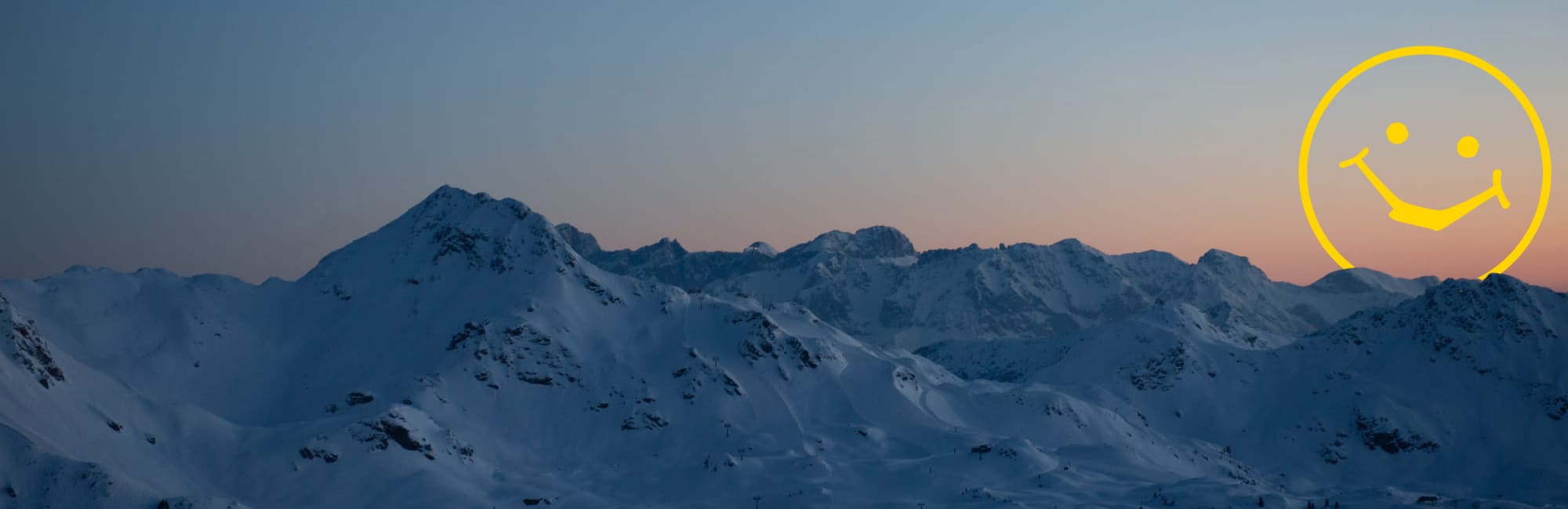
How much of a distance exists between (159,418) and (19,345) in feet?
62.4

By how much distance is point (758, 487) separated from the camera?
196 m

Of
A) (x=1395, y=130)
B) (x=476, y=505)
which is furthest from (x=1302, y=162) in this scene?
(x=476, y=505)

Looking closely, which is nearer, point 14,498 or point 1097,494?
point 14,498

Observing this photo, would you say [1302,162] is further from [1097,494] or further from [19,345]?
[19,345]

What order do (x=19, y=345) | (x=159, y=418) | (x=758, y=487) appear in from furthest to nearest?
(x=758, y=487), (x=159, y=418), (x=19, y=345)

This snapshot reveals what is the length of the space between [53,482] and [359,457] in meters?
44.0

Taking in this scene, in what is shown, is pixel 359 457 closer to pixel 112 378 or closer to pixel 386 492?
pixel 386 492

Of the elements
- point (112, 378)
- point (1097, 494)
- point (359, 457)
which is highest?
point (112, 378)

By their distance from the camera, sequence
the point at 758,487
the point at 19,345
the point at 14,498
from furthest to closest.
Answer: the point at 758,487 → the point at 19,345 → the point at 14,498

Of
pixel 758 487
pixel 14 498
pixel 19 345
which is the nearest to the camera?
pixel 14 498

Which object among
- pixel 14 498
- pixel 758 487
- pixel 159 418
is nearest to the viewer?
pixel 14 498

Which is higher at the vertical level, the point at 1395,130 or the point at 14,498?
the point at 1395,130

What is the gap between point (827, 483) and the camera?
7736 inches

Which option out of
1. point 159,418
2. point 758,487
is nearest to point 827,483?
point 758,487
